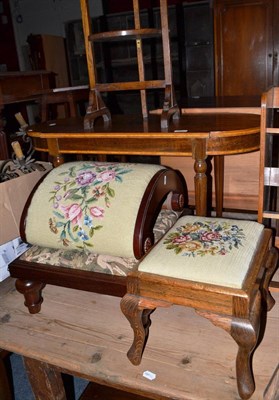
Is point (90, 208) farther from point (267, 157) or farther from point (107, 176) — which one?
point (267, 157)

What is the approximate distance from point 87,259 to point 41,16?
5.37 m

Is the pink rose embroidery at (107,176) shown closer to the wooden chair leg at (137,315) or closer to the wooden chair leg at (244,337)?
the wooden chair leg at (137,315)

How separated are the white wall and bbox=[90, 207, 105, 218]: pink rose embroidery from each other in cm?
472

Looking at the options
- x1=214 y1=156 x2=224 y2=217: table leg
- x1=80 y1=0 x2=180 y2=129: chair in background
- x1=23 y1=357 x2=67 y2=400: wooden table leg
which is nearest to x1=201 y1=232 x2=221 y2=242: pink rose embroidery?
x1=80 y1=0 x2=180 y2=129: chair in background

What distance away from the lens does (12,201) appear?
5.03 feet

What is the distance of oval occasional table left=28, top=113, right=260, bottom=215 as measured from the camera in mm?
1351

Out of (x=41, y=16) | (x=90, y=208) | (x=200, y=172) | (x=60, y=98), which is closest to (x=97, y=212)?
(x=90, y=208)

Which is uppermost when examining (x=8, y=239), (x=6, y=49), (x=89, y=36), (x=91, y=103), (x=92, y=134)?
(x=6, y=49)

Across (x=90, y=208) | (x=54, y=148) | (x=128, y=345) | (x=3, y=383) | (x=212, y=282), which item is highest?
(x=54, y=148)

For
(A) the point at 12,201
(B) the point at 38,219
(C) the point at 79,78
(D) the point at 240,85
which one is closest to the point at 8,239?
(A) the point at 12,201

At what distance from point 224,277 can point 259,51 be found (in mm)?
4129

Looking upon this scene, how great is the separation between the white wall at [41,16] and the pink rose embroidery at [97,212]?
4716 mm

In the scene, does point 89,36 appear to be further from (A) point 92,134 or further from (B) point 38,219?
(B) point 38,219

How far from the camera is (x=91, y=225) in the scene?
1189 millimetres
